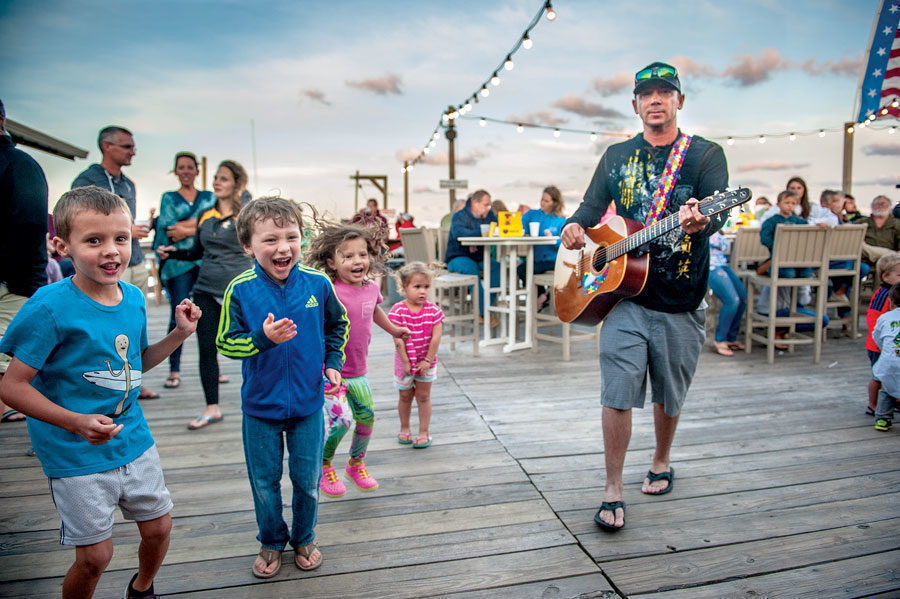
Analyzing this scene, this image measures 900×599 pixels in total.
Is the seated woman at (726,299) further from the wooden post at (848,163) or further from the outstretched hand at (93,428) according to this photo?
the wooden post at (848,163)

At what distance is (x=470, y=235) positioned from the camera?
6070mm

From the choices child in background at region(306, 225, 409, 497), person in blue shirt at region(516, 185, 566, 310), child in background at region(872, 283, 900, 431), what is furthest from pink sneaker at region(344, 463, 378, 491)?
person in blue shirt at region(516, 185, 566, 310)

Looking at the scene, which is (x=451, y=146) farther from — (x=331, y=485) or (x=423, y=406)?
(x=331, y=485)

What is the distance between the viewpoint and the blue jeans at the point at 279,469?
1801 millimetres

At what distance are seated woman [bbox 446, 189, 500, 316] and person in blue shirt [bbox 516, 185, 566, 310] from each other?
461mm

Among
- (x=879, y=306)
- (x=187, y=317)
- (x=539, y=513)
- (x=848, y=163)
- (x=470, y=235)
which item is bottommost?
(x=539, y=513)

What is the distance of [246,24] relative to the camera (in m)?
6.89

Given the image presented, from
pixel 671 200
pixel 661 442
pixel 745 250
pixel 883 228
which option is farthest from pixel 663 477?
pixel 883 228

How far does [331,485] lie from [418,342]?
84 cm

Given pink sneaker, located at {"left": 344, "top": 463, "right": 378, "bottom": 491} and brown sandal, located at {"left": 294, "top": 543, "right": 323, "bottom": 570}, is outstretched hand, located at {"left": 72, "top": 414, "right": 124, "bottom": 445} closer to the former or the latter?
brown sandal, located at {"left": 294, "top": 543, "right": 323, "bottom": 570}

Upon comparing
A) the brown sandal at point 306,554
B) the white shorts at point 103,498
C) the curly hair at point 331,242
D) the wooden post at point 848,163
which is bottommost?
the brown sandal at point 306,554

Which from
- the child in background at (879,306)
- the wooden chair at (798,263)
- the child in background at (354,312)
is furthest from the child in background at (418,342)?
the wooden chair at (798,263)

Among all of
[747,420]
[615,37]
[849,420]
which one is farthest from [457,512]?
[615,37]

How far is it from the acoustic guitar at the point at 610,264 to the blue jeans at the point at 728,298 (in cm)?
316
